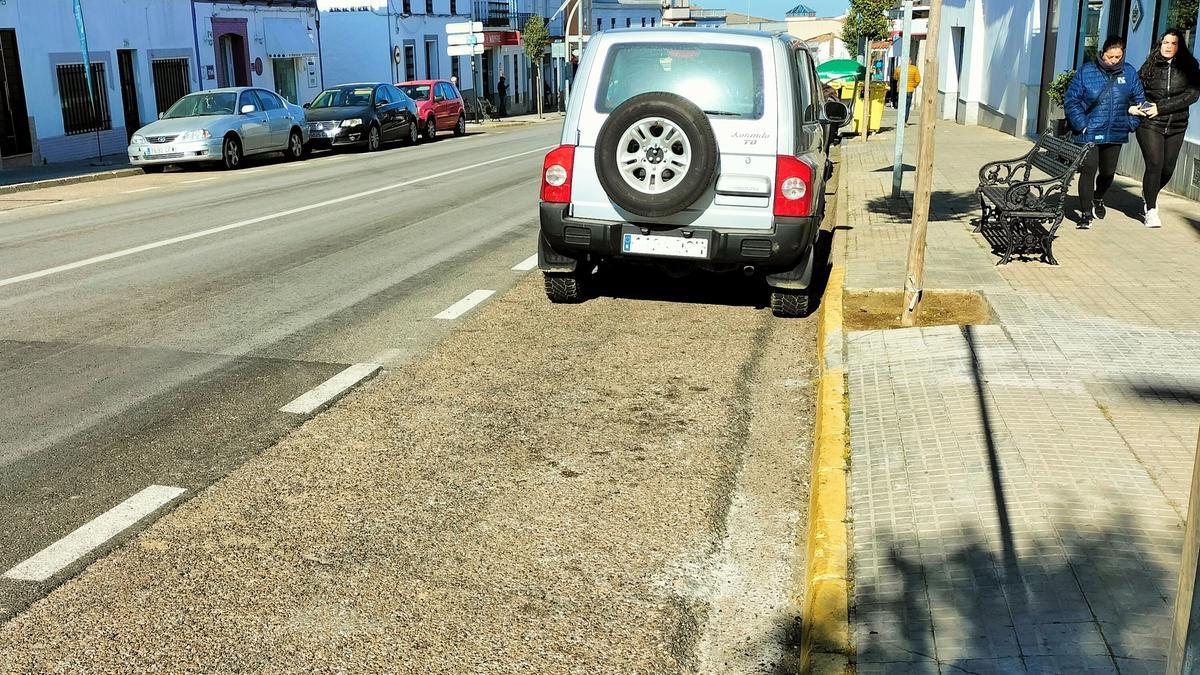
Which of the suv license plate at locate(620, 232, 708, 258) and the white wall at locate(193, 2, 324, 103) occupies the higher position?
the white wall at locate(193, 2, 324, 103)

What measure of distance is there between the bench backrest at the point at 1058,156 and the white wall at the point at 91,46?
890 inches

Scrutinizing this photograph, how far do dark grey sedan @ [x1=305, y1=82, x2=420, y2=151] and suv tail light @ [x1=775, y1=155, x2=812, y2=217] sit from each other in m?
21.7

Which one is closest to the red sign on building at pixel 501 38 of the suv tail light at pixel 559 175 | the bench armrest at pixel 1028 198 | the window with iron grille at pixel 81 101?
the window with iron grille at pixel 81 101

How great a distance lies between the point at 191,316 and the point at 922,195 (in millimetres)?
5139

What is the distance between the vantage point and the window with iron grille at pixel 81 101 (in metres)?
27.9

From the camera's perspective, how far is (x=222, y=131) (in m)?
23.4

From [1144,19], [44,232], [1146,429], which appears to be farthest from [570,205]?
[1144,19]

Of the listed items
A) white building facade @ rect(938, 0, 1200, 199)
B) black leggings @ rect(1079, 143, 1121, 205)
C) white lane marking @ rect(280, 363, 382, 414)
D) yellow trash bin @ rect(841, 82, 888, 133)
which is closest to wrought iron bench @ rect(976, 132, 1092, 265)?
black leggings @ rect(1079, 143, 1121, 205)

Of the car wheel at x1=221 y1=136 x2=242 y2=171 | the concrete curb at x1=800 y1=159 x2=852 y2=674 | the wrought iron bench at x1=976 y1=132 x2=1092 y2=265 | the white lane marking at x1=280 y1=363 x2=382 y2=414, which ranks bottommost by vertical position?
the car wheel at x1=221 y1=136 x2=242 y2=171

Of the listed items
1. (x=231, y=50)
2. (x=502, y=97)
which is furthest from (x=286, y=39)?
(x=502, y=97)

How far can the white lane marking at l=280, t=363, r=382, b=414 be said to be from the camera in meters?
6.33

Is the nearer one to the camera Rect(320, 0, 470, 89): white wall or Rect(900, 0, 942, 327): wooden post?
Rect(900, 0, 942, 327): wooden post

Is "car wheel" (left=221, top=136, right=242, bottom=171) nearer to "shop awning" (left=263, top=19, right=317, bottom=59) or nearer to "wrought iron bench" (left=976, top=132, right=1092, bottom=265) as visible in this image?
"shop awning" (left=263, top=19, right=317, bottom=59)

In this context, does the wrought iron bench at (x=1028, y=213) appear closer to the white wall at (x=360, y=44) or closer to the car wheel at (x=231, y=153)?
the car wheel at (x=231, y=153)
